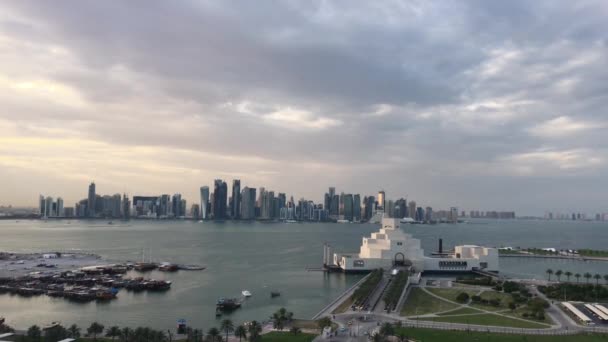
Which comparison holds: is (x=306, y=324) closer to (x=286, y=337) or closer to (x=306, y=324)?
(x=306, y=324)

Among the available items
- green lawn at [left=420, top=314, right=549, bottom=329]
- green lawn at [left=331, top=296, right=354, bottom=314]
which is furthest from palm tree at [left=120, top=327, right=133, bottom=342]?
green lawn at [left=420, top=314, right=549, bottom=329]

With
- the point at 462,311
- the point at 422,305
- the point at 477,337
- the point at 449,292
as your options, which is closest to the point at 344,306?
the point at 422,305

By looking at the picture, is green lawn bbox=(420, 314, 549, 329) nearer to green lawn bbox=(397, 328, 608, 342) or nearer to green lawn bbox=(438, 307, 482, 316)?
green lawn bbox=(438, 307, 482, 316)

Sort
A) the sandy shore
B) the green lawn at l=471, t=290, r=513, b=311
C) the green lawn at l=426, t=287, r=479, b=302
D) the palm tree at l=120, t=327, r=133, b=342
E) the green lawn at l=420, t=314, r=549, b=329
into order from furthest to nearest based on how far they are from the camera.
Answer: the sandy shore < the green lawn at l=426, t=287, r=479, b=302 < the green lawn at l=471, t=290, r=513, b=311 < the green lawn at l=420, t=314, r=549, b=329 < the palm tree at l=120, t=327, r=133, b=342

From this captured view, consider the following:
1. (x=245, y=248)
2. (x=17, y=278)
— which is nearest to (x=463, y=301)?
(x=17, y=278)

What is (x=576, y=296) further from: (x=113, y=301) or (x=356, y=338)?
(x=113, y=301)

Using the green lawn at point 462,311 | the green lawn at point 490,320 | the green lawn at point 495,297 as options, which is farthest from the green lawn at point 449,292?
the green lawn at point 490,320
